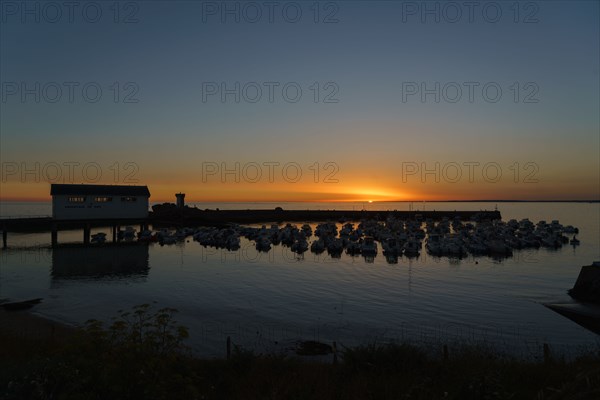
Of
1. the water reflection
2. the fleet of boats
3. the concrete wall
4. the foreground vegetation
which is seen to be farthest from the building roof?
the foreground vegetation

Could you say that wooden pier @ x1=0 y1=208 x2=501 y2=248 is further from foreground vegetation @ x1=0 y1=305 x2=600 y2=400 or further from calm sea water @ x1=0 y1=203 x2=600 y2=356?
foreground vegetation @ x1=0 y1=305 x2=600 y2=400

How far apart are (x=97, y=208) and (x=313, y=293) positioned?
40.7 metres

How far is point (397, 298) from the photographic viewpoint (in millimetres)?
30016

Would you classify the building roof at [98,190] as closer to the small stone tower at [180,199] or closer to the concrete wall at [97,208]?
the concrete wall at [97,208]

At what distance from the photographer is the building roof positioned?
57003 mm

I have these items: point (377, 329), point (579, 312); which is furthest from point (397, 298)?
point (579, 312)

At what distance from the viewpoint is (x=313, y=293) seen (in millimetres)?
31641

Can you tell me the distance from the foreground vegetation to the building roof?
46.7m

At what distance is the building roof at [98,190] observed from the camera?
187ft

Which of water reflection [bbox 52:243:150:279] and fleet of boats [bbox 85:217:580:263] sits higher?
fleet of boats [bbox 85:217:580:263]

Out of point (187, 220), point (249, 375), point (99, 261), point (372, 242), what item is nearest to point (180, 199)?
point (187, 220)

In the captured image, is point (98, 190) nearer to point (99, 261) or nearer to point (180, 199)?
point (99, 261)

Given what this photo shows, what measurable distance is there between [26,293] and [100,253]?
2200cm

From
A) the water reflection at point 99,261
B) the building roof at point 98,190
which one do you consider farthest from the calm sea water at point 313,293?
the building roof at point 98,190
